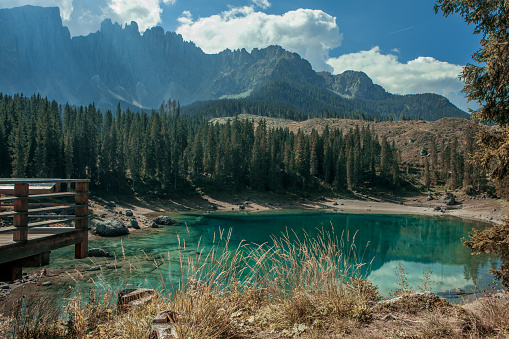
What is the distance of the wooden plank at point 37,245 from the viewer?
514 centimetres

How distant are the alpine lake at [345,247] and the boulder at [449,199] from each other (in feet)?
44.6

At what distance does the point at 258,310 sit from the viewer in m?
5.04

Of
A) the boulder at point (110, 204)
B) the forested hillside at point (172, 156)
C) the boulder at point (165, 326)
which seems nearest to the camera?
the boulder at point (165, 326)

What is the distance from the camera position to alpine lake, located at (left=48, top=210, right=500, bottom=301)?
16.7 meters

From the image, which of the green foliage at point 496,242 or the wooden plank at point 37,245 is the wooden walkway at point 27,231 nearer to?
the wooden plank at point 37,245

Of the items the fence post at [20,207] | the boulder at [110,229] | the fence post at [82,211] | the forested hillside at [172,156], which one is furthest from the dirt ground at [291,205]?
the fence post at [20,207]

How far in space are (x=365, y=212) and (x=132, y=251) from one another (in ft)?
157

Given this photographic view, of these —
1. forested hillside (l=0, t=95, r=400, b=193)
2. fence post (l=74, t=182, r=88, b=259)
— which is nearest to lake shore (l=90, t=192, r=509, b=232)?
forested hillside (l=0, t=95, r=400, b=193)

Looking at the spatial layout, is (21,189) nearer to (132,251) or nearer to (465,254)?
(132,251)

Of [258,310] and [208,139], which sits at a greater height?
[208,139]

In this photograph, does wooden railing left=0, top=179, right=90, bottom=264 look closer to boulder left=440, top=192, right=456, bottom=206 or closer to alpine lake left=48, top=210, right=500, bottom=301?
alpine lake left=48, top=210, right=500, bottom=301

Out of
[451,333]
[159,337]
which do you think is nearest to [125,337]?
[159,337]

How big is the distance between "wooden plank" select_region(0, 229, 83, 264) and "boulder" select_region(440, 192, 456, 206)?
7357 centimetres

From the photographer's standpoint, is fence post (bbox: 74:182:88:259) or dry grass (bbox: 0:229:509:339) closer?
dry grass (bbox: 0:229:509:339)
